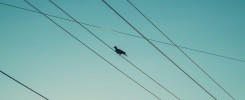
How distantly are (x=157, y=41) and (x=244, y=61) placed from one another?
15.3 ft

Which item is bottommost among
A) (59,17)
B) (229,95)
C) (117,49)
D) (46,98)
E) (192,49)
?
(46,98)

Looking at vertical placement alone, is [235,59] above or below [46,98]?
above

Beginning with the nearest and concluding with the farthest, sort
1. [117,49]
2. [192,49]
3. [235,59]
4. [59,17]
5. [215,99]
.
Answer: [215,99]
[117,49]
[59,17]
[192,49]
[235,59]

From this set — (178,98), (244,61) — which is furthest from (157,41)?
(244,61)

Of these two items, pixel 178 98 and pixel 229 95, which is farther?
pixel 229 95

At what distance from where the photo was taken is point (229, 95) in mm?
6484

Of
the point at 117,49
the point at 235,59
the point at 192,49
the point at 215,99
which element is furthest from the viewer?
the point at 235,59

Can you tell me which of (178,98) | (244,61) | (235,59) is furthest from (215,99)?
(244,61)

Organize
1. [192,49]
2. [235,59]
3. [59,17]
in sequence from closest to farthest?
[59,17]
[192,49]
[235,59]

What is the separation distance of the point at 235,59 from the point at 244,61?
71cm

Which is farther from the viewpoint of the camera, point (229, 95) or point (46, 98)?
point (229, 95)

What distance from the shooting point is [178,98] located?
5.80m

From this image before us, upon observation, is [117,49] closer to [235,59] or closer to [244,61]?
[235,59]

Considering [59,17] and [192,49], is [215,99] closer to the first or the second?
[192,49]
